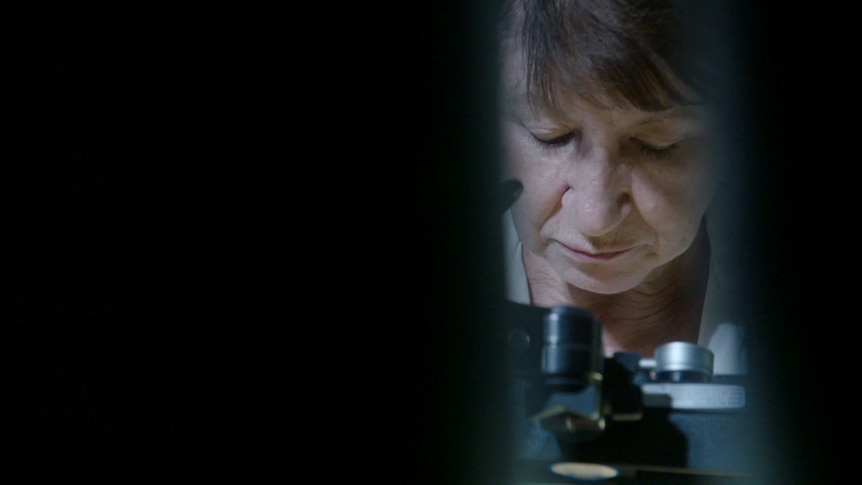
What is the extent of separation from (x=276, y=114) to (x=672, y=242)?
635mm

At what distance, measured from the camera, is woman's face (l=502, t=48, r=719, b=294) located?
98 cm

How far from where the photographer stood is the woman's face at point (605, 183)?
3.23ft

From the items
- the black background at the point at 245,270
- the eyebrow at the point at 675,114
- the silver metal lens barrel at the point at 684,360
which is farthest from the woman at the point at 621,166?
the silver metal lens barrel at the point at 684,360

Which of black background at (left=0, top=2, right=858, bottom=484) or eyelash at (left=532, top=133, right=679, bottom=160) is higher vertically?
eyelash at (left=532, top=133, right=679, bottom=160)

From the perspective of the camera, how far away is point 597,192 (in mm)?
987

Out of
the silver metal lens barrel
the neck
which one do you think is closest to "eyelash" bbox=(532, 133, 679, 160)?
the neck

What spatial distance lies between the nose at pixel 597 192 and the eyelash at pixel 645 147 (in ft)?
0.11

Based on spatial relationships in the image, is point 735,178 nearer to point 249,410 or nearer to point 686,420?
point 686,420

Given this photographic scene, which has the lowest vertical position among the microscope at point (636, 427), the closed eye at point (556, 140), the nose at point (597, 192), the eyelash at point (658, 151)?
the microscope at point (636, 427)

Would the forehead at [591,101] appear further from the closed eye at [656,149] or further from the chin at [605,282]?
the chin at [605,282]

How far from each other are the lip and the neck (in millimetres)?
63

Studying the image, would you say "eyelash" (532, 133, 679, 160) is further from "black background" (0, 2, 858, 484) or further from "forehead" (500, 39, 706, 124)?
"black background" (0, 2, 858, 484)

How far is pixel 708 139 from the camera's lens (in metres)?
0.99

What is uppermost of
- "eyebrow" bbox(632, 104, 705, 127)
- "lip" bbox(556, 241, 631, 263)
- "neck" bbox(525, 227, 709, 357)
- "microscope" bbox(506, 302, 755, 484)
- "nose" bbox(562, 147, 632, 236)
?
"eyebrow" bbox(632, 104, 705, 127)
